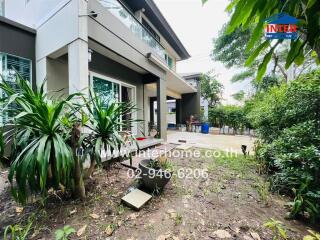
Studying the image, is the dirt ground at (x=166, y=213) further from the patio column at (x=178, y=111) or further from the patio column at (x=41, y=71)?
the patio column at (x=178, y=111)

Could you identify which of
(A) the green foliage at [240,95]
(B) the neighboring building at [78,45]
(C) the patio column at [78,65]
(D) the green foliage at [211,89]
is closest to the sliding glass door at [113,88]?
(B) the neighboring building at [78,45]

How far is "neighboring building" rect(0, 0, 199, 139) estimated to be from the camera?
3.38 m

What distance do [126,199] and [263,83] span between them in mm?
11936

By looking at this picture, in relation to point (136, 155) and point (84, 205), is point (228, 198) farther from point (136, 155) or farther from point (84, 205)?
point (136, 155)

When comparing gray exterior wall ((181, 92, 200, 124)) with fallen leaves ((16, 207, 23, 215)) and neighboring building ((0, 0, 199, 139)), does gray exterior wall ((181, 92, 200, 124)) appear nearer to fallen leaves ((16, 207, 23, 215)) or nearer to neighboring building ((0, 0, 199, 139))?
neighboring building ((0, 0, 199, 139))

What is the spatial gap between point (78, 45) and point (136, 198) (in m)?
3.05

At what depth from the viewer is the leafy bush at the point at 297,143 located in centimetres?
249

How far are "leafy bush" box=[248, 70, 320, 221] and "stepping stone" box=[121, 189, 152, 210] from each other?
2.14 m

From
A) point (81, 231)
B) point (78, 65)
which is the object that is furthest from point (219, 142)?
point (81, 231)

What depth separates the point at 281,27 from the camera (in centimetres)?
114

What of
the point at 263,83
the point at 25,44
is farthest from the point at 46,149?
the point at 263,83

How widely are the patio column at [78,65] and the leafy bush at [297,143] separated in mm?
4051

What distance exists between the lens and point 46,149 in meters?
1.86

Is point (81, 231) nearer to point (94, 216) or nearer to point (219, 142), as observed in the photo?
point (94, 216)
